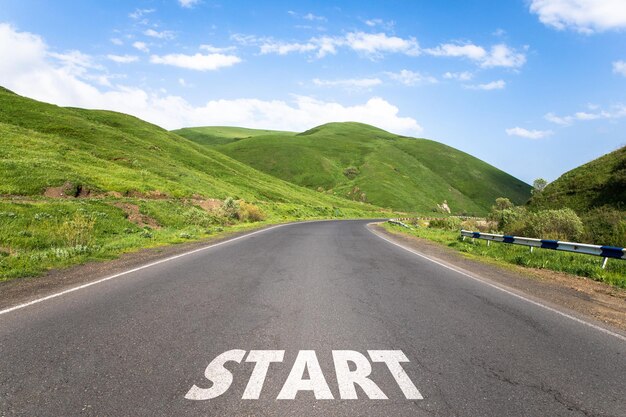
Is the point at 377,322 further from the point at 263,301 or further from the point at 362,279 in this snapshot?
the point at 362,279

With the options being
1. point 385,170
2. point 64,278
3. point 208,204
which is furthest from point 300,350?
point 385,170

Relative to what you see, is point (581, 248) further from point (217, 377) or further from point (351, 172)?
point (351, 172)

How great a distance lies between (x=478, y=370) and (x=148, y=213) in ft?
88.8

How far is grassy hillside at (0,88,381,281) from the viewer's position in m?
14.8

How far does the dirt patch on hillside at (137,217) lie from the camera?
25.0m

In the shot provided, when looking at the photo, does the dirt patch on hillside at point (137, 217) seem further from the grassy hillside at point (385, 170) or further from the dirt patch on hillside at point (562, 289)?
the grassy hillside at point (385, 170)

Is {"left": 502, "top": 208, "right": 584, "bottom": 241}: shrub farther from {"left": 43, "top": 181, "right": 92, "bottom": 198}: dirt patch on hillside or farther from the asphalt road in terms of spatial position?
{"left": 43, "top": 181, "right": 92, "bottom": 198}: dirt patch on hillside

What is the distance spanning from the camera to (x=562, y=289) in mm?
9062

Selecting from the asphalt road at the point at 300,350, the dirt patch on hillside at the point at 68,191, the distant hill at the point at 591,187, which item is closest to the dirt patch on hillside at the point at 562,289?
the asphalt road at the point at 300,350

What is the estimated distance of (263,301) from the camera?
6648mm

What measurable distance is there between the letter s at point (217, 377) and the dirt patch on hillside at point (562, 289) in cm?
617

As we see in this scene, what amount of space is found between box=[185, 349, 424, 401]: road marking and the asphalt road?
0.02 metres

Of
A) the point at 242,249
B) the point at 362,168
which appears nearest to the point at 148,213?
the point at 242,249

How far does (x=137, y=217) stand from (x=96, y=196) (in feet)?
31.6
